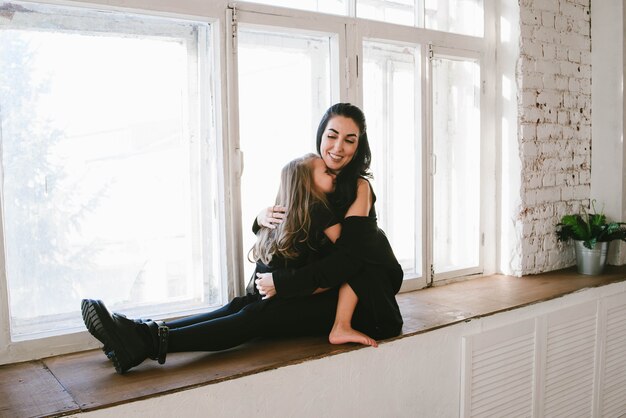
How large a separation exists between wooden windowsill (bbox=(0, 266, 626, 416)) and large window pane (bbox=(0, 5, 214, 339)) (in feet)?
0.85

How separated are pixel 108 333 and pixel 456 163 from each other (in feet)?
7.35

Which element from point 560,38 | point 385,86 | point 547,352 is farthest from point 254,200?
point 560,38

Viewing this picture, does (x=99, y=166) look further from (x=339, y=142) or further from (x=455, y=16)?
(x=455, y=16)

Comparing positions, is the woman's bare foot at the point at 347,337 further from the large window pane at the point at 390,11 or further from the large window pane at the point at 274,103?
the large window pane at the point at 390,11

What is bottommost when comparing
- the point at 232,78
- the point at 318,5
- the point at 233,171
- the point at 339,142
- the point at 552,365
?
the point at 552,365

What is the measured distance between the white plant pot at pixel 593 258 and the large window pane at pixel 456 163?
64 cm

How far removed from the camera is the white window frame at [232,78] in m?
2.21

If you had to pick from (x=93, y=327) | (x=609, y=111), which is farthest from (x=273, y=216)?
(x=609, y=111)

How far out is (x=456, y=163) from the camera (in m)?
3.42

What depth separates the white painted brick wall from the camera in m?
3.44

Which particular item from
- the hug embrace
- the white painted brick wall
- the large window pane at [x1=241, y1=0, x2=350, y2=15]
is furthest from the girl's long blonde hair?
the white painted brick wall

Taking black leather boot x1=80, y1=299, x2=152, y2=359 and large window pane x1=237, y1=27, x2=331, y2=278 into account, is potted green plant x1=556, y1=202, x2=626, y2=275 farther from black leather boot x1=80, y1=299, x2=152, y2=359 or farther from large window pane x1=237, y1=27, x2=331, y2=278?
black leather boot x1=80, y1=299, x2=152, y2=359

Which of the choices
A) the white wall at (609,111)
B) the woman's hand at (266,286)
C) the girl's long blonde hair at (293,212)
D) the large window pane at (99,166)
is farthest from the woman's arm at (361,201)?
the white wall at (609,111)

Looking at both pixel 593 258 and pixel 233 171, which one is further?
pixel 593 258
